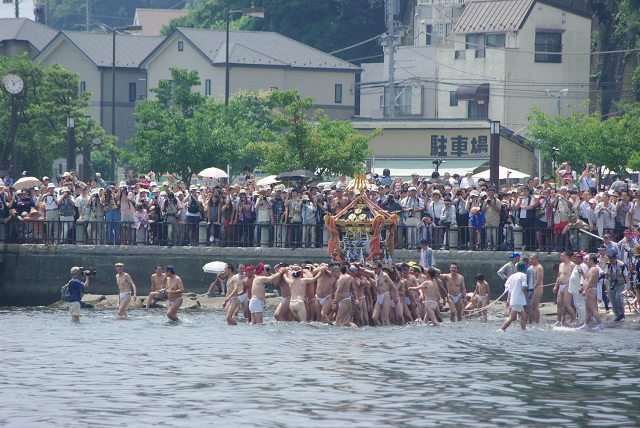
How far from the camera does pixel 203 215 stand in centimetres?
3084

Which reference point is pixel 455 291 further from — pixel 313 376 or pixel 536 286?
pixel 313 376

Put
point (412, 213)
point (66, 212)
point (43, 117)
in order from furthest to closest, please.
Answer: point (43, 117) → point (66, 212) → point (412, 213)

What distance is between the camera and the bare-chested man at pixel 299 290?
80.4ft

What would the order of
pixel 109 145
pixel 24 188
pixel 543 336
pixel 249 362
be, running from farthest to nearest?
pixel 109 145 < pixel 24 188 < pixel 543 336 < pixel 249 362

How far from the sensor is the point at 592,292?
79.2 feet

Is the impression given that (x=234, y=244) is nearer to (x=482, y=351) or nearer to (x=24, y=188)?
(x=24, y=188)

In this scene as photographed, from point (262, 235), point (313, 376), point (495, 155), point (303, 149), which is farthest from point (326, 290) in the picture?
point (303, 149)

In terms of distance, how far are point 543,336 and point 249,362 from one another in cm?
704

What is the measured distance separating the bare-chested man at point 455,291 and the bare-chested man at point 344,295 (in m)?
2.77

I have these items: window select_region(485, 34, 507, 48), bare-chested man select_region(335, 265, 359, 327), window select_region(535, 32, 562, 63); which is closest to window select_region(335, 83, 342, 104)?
window select_region(485, 34, 507, 48)

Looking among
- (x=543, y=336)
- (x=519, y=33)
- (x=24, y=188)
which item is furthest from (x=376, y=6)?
(x=543, y=336)

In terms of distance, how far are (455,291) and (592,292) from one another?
3.49 m

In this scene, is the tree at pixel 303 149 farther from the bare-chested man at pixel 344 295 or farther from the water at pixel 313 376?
the bare-chested man at pixel 344 295

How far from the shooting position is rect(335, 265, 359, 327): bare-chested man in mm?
24231
